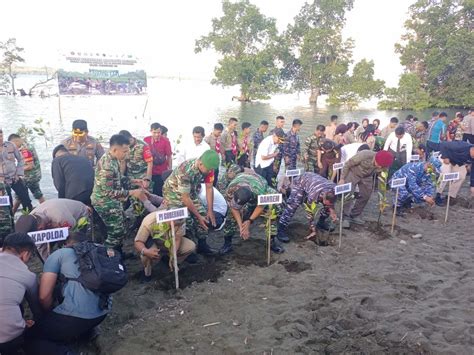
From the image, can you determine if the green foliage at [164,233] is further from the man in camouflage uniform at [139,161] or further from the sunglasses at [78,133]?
the sunglasses at [78,133]

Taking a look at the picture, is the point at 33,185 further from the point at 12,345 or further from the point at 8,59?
the point at 8,59

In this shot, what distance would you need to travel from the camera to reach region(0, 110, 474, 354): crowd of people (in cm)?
306

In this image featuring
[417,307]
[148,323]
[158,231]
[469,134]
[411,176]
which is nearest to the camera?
[148,323]

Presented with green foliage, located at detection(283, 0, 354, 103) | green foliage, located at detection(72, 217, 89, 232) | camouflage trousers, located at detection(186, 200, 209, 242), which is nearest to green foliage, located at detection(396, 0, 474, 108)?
green foliage, located at detection(283, 0, 354, 103)

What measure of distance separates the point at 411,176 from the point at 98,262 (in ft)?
19.8

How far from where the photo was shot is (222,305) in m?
4.06

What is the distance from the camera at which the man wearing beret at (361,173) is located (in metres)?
6.09

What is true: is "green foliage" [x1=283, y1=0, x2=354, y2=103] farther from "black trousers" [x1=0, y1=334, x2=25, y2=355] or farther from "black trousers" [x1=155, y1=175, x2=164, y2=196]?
"black trousers" [x1=0, y1=334, x2=25, y2=355]

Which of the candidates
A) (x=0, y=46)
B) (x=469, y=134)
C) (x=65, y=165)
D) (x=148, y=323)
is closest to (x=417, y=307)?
(x=148, y=323)

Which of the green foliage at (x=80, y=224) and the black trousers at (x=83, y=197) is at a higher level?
the black trousers at (x=83, y=197)

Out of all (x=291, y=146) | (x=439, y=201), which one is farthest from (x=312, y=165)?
(x=439, y=201)

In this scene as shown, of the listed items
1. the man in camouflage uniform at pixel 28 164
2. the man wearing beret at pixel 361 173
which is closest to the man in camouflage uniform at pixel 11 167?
the man in camouflage uniform at pixel 28 164

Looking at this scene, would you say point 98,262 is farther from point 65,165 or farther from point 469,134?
point 469,134

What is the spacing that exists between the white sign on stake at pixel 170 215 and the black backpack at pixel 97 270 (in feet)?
2.68
